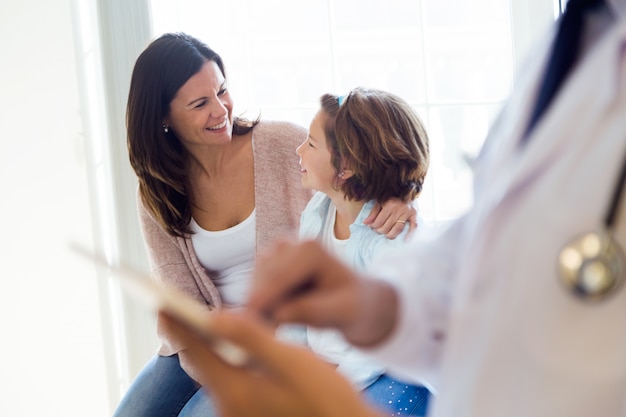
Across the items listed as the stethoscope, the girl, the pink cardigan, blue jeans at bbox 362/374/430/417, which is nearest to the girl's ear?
the girl

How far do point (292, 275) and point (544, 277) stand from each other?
168 mm

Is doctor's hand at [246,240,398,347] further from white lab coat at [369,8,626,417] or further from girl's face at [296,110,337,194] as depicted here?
girl's face at [296,110,337,194]

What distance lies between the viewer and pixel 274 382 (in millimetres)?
531

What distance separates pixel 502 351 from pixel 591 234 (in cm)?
10

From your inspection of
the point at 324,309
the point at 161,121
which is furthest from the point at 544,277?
the point at 161,121

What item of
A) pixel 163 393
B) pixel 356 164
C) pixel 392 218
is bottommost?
pixel 163 393

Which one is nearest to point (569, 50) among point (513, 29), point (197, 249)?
point (197, 249)

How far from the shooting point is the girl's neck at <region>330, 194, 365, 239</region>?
1.95 meters

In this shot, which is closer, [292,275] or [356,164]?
[292,275]

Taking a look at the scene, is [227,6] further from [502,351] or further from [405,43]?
[502,351]

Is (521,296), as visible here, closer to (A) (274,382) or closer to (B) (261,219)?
(A) (274,382)

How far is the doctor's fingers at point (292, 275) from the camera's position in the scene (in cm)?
62

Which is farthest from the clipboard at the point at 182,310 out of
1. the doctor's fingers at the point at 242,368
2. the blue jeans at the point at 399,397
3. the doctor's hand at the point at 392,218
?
the doctor's hand at the point at 392,218

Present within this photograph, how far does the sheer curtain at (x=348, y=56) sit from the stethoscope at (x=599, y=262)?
1.77 m
